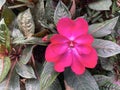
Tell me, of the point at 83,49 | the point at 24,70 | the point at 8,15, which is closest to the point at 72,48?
the point at 83,49

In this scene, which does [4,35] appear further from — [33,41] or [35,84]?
[35,84]

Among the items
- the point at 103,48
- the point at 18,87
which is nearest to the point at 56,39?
the point at 103,48

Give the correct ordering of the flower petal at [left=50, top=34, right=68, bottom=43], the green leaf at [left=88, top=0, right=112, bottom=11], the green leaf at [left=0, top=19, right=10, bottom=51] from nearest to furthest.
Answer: the flower petal at [left=50, top=34, right=68, bottom=43] → the green leaf at [left=0, top=19, right=10, bottom=51] → the green leaf at [left=88, top=0, right=112, bottom=11]

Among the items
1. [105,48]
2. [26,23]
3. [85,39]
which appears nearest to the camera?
[85,39]

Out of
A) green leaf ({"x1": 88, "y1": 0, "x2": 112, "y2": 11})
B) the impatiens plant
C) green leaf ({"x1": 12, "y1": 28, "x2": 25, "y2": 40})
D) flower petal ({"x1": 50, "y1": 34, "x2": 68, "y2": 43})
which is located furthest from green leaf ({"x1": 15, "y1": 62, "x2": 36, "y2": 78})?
green leaf ({"x1": 88, "y1": 0, "x2": 112, "y2": 11})

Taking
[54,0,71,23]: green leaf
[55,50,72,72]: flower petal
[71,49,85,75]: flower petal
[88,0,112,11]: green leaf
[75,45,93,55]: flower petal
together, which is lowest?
[71,49,85,75]: flower petal

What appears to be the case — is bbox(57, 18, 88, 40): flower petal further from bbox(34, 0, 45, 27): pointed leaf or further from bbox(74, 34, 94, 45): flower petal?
bbox(34, 0, 45, 27): pointed leaf
